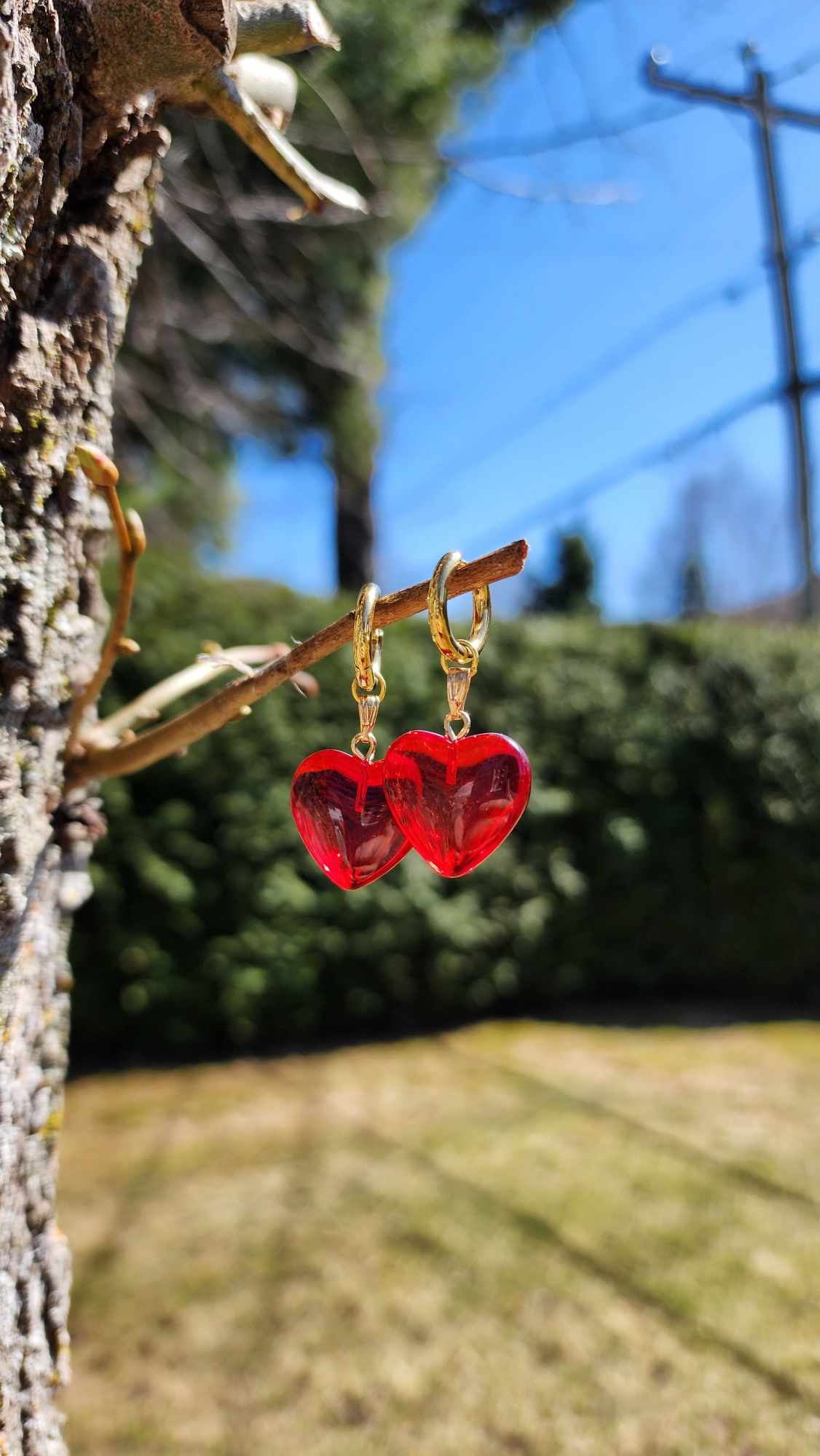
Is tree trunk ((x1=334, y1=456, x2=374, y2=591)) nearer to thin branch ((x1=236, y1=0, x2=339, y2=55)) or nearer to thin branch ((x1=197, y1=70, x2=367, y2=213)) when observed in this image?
thin branch ((x1=197, y1=70, x2=367, y2=213))

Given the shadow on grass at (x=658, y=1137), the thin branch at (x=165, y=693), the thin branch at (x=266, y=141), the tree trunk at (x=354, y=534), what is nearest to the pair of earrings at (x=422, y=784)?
the thin branch at (x=165, y=693)

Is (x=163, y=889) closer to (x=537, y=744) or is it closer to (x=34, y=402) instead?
(x=537, y=744)

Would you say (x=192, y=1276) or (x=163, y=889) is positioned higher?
(x=163, y=889)

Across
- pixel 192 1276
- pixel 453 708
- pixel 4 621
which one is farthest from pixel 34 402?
pixel 192 1276

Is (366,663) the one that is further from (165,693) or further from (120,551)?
(165,693)

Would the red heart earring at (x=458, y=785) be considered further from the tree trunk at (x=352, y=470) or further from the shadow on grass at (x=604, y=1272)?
the tree trunk at (x=352, y=470)

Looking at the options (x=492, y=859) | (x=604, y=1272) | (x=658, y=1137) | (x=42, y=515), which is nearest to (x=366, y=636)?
(x=42, y=515)

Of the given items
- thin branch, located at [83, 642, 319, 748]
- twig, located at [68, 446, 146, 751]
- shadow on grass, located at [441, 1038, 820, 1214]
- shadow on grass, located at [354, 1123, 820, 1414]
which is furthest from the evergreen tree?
twig, located at [68, 446, 146, 751]
